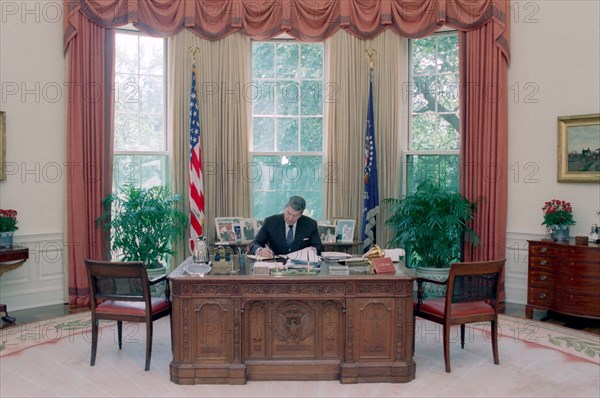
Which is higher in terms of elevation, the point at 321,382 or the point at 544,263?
the point at 544,263

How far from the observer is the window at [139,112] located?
7867mm

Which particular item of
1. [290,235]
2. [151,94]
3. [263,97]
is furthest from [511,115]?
[151,94]

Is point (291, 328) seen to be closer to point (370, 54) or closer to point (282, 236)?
point (282, 236)

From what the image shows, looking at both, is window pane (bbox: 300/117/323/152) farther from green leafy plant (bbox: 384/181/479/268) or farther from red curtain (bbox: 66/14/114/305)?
red curtain (bbox: 66/14/114/305)

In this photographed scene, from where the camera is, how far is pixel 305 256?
534cm

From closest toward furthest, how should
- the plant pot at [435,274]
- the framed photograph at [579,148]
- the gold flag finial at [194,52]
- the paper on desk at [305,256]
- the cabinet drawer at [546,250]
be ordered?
the paper on desk at [305,256]
the cabinet drawer at [546,250]
the framed photograph at [579,148]
the plant pot at [435,274]
the gold flag finial at [194,52]

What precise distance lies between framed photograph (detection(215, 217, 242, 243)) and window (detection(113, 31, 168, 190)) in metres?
1.02

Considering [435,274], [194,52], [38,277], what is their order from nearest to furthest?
[38,277]
[435,274]
[194,52]

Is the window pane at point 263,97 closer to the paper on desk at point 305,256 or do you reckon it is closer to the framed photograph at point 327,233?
the framed photograph at point 327,233

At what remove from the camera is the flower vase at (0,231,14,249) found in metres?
6.43

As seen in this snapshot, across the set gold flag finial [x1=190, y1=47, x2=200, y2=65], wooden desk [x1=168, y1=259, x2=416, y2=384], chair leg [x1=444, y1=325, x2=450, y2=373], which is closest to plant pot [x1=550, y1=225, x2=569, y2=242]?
chair leg [x1=444, y1=325, x2=450, y2=373]

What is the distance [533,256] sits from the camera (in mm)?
6668

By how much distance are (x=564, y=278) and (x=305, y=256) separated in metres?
2.93

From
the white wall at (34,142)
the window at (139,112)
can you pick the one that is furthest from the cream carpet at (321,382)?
the window at (139,112)
